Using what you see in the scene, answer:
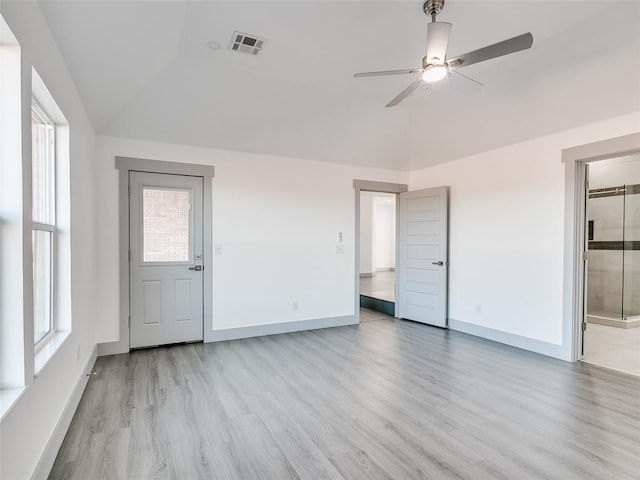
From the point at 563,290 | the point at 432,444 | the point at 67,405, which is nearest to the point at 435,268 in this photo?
the point at 563,290

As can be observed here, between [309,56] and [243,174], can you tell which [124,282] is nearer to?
[243,174]

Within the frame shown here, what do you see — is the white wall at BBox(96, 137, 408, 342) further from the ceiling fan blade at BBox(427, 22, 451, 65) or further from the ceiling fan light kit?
the ceiling fan blade at BBox(427, 22, 451, 65)

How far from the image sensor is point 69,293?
2.56 metres

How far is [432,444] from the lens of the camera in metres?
2.21

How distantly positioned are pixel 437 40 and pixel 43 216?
9.37ft

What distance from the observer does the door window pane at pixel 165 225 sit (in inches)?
162

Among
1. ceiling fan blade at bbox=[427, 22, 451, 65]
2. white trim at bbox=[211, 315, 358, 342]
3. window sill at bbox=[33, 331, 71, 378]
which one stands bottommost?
white trim at bbox=[211, 315, 358, 342]

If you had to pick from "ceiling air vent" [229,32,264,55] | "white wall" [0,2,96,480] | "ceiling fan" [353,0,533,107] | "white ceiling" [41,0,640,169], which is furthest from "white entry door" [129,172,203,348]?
"ceiling fan" [353,0,533,107]

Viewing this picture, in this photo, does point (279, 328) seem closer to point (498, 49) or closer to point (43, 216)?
point (43, 216)

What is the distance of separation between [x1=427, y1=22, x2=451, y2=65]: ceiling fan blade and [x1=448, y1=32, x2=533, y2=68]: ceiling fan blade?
0.29ft

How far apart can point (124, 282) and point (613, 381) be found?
5066mm

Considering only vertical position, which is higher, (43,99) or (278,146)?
(278,146)

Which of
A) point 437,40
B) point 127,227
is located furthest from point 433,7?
point 127,227

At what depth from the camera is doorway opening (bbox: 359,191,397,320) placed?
6673 millimetres
